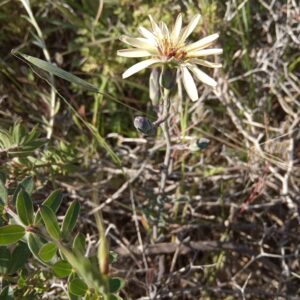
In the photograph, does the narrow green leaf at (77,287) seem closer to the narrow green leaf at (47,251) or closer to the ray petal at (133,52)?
the narrow green leaf at (47,251)

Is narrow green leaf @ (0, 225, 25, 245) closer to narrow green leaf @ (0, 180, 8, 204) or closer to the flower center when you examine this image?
narrow green leaf @ (0, 180, 8, 204)

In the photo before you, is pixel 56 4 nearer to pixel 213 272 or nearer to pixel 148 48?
pixel 148 48

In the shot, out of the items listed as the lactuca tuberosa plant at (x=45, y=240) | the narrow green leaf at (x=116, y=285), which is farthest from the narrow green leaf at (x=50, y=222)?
the narrow green leaf at (x=116, y=285)

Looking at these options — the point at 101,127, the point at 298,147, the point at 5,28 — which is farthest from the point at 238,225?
the point at 5,28

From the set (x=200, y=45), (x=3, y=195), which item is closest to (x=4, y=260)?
(x=3, y=195)

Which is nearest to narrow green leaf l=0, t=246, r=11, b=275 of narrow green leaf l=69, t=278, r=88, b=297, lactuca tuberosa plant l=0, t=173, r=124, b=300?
lactuca tuberosa plant l=0, t=173, r=124, b=300

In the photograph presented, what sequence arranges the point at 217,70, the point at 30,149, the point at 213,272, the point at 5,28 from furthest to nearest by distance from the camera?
the point at 5,28 → the point at 217,70 → the point at 213,272 → the point at 30,149
